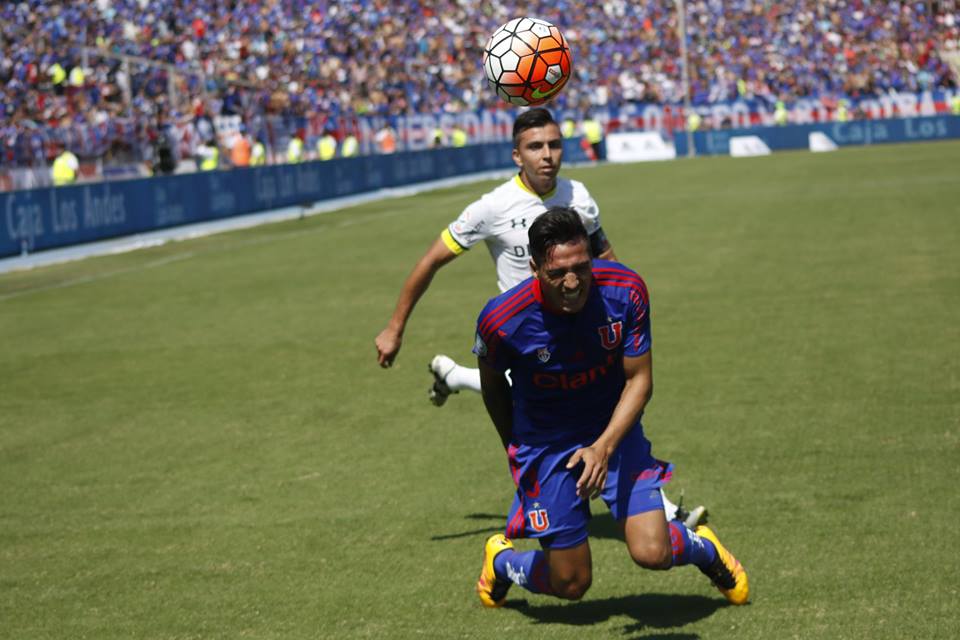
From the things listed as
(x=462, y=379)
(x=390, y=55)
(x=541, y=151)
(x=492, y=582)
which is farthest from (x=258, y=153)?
(x=492, y=582)

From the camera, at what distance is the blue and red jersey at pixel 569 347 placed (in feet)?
17.0

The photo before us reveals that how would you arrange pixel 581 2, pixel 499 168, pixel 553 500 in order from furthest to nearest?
pixel 581 2 → pixel 499 168 → pixel 553 500

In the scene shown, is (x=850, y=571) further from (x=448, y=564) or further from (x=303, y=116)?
(x=303, y=116)

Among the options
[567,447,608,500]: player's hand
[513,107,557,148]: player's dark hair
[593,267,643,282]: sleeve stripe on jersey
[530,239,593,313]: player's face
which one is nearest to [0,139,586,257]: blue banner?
[513,107,557,148]: player's dark hair

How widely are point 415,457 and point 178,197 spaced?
21741 millimetres

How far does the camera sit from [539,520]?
215 inches

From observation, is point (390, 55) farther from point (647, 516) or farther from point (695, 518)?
point (647, 516)

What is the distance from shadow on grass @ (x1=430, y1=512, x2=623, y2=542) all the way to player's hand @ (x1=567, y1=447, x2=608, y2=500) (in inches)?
82.7

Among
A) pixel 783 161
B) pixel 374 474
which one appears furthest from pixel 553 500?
pixel 783 161

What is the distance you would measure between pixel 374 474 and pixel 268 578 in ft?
6.73

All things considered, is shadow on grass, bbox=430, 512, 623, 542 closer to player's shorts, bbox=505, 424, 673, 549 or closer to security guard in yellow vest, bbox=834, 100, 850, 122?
player's shorts, bbox=505, 424, 673, 549

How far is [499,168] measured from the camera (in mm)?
53344

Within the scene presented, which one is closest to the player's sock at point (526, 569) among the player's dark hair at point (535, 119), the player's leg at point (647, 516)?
the player's leg at point (647, 516)

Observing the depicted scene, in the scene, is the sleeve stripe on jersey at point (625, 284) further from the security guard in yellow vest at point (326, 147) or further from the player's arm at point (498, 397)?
the security guard in yellow vest at point (326, 147)
